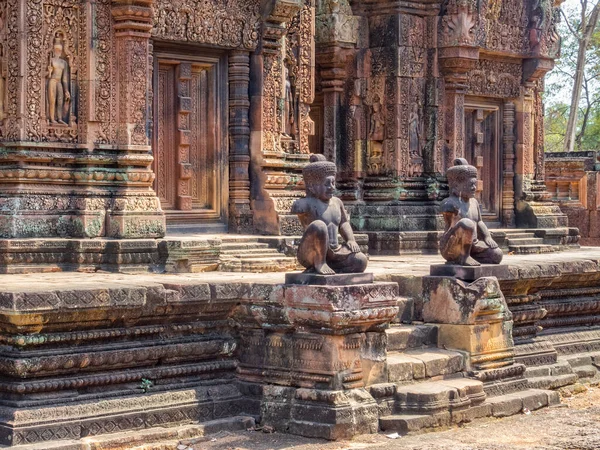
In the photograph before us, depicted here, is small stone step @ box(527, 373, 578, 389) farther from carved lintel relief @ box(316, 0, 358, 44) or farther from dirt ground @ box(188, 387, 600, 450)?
carved lintel relief @ box(316, 0, 358, 44)

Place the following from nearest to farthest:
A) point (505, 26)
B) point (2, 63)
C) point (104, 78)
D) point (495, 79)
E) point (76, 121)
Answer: point (2, 63), point (76, 121), point (104, 78), point (505, 26), point (495, 79)

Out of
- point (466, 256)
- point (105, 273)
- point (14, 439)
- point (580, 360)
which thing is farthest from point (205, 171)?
point (14, 439)

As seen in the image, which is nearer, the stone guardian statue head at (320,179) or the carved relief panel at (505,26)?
the stone guardian statue head at (320,179)

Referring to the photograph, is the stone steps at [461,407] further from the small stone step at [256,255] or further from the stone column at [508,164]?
the stone column at [508,164]

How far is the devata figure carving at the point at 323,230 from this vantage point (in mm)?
8555

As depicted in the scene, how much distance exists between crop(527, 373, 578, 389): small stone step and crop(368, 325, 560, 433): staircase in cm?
34

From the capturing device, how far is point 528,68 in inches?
630

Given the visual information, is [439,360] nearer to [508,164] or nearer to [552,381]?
[552,381]

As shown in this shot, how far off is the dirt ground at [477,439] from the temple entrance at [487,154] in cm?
664

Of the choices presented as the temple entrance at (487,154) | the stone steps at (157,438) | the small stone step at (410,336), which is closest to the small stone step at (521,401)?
the small stone step at (410,336)

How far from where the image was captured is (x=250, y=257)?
11.4m

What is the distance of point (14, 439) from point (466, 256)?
4.16 m

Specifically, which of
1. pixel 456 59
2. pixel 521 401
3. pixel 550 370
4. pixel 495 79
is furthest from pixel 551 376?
pixel 495 79

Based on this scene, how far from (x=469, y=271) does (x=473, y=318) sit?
405mm
